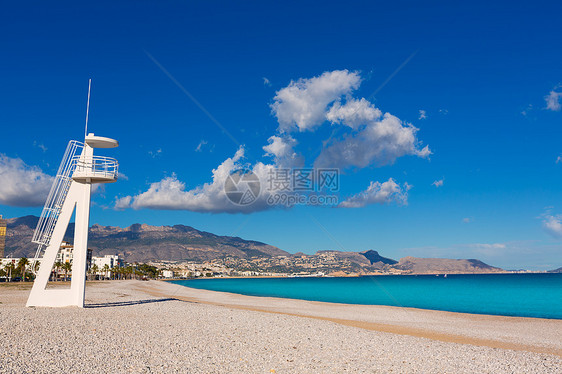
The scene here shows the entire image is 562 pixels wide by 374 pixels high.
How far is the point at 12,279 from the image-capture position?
104000 millimetres

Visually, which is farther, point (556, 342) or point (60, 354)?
point (556, 342)

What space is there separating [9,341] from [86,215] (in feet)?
37.8

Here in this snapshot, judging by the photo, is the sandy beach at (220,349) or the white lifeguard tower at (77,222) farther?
the white lifeguard tower at (77,222)

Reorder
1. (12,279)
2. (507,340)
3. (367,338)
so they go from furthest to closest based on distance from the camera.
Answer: (12,279) < (507,340) < (367,338)

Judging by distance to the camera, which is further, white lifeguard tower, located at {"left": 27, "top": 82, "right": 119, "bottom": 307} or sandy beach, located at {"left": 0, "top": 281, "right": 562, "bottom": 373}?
white lifeguard tower, located at {"left": 27, "top": 82, "right": 119, "bottom": 307}

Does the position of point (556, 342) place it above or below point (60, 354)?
below

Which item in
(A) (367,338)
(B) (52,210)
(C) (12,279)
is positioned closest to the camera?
(A) (367,338)

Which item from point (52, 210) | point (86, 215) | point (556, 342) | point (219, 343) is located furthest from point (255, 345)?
point (556, 342)

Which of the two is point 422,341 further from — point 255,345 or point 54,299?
point 54,299

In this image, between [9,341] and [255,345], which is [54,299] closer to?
[9,341]

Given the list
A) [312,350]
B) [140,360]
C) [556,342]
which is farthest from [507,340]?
[140,360]

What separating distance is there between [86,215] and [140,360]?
14.0m

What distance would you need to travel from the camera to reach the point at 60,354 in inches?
415

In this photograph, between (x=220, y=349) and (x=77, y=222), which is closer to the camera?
(x=220, y=349)
